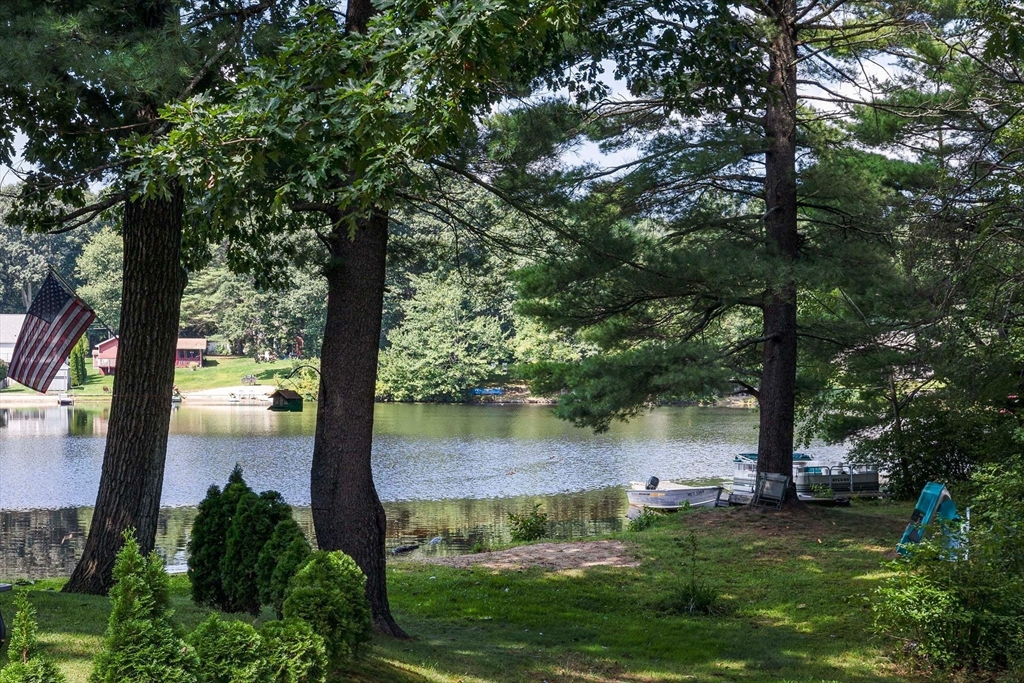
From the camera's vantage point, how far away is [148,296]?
25.9 feet

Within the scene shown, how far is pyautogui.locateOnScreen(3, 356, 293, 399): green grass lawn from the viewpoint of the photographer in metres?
51.5

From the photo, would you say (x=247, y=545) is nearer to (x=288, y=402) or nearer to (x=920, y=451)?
(x=288, y=402)

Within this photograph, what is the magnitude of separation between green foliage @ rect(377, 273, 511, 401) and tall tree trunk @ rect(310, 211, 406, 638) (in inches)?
1526

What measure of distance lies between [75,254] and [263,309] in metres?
19.8

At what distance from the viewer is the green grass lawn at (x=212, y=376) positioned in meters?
51.5

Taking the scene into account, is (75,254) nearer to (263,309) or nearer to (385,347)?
(263,309)

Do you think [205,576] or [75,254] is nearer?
[205,576]

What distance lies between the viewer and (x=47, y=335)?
28.1ft

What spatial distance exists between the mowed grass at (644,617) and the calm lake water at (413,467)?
475 centimetres

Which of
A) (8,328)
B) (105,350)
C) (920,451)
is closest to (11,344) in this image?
(8,328)

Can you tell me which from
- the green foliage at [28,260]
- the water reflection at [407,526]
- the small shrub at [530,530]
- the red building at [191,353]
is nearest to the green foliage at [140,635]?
the water reflection at [407,526]

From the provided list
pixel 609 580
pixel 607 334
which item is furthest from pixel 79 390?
pixel 609 580

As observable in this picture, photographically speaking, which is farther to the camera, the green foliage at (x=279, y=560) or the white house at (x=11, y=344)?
the white house at (x=11, y=344)

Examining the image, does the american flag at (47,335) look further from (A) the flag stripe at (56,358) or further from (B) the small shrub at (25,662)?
(B) the small shrub at (25,662)
